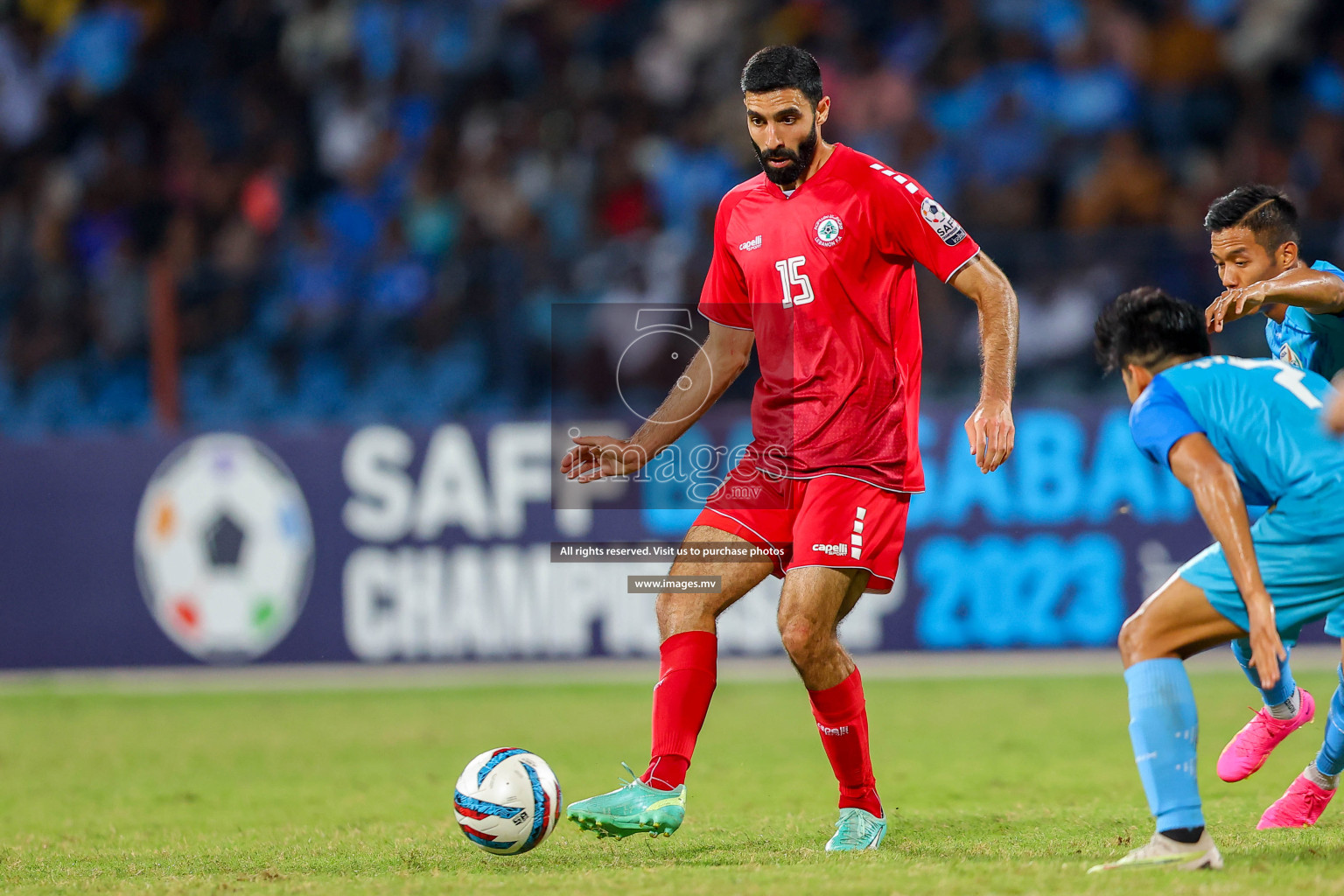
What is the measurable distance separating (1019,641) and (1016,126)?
4873 millimetres

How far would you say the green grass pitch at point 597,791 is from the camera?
4.84 meters

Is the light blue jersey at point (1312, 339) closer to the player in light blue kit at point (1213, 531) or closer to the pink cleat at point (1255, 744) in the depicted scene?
the player in light blue kit at point (1213, 531)

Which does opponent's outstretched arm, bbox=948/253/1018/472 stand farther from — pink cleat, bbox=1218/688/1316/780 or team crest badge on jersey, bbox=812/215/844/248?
pink cleat, bbox=1218/688/1316/780

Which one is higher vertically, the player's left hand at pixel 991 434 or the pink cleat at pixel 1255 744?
the player's left hand at pixel 991 434

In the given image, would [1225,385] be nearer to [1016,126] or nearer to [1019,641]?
[1019,641]

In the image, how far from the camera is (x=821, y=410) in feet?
18.2

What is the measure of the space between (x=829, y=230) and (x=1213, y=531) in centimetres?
184

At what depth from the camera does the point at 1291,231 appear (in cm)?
571

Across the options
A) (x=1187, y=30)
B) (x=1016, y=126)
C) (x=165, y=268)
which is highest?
(x=1187, y=30)

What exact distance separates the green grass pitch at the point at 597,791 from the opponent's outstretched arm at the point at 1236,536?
0.66 metres

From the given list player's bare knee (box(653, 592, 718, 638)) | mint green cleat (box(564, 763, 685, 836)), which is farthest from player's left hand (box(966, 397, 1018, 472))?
mint green cleat (box(564, 763, 685, 836))

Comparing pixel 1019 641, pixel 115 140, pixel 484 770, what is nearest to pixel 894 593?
pixel 1019 641

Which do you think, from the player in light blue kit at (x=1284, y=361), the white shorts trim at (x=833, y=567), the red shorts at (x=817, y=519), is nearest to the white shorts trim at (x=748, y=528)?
the red shorts at (x=817, y=519)

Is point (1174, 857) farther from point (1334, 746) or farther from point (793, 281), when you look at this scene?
point (793, 281)
